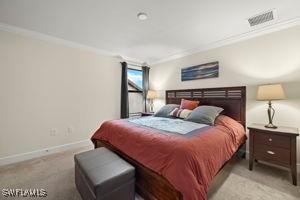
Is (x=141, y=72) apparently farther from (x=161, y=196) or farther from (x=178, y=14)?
(x=161, y=196)

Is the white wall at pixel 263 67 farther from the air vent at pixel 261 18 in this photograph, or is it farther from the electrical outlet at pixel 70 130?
the electrical outlet at pixel 70 130

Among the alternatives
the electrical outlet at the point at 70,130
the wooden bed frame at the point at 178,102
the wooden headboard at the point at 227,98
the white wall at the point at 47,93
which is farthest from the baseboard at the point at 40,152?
the wooden headboard at the point at 227,98

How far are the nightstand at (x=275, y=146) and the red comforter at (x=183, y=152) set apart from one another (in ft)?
0.94

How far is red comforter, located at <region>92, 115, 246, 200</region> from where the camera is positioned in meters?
1.29

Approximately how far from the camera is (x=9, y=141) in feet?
8.10

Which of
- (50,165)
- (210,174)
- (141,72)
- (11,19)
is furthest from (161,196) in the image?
(141,72)

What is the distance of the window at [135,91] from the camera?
14.4 feet

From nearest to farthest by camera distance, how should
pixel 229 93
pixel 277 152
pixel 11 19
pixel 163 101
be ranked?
pixel 277 152, pixel 11 19, pixel 229 93, pixel 163 101

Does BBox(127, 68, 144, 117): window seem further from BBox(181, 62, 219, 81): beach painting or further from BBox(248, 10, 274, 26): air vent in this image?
BBox(248, 10, 274, 26): air vent

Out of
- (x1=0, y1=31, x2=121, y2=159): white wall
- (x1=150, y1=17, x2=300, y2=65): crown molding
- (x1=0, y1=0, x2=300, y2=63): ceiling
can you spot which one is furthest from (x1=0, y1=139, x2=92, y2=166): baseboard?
(x1=150, y1=17, x2=300, y2=65): crown molding

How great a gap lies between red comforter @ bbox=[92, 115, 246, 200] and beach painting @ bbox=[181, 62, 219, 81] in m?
1.40

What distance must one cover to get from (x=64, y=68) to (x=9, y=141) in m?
1.63

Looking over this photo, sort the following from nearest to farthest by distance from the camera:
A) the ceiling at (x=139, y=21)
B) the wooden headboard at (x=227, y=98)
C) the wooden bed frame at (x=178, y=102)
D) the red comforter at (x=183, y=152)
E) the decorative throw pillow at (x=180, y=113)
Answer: the red comforter at (x=183, y=152) → the wooden bed frame at (x=178, y=102) → the ceiling at (x=139, y=21) → the wooden headboard at (x=227, y=98) → the decorative throw pillow at (x=180, y=113)

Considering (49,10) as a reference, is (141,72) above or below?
below
